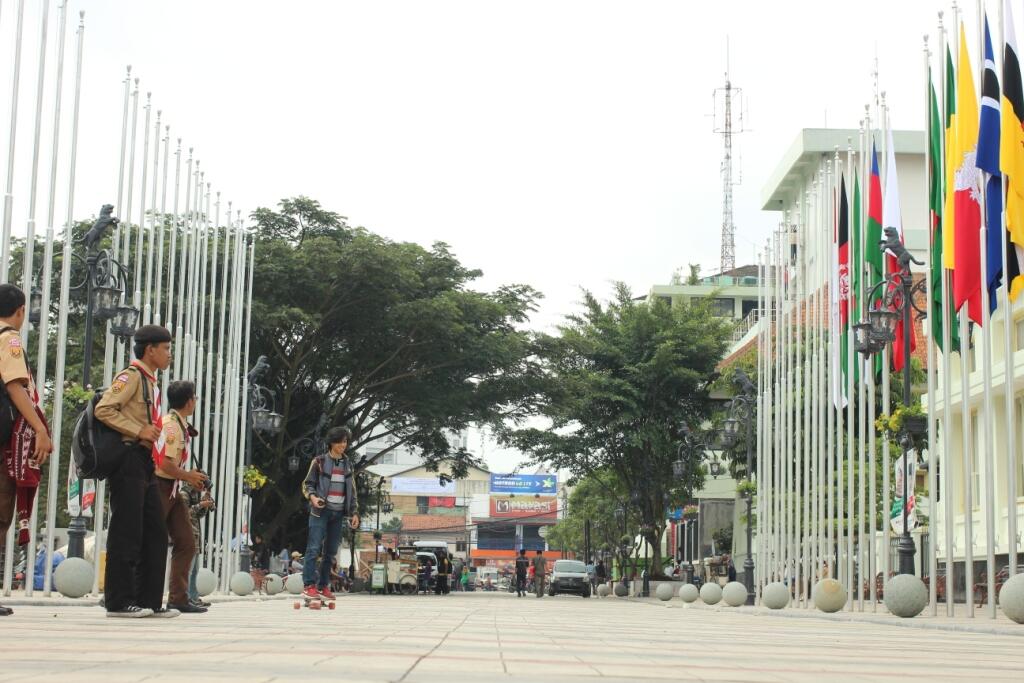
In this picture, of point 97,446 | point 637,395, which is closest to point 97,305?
point 97,446

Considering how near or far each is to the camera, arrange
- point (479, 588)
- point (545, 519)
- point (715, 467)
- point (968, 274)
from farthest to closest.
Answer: point (545, 519), point (479, 588), point (715, 467), point (968, 274)

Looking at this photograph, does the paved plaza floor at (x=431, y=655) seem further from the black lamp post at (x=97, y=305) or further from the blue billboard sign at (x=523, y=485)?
the blue billboard sign at (x=523, y=485)

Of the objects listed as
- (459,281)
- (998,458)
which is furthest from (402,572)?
(998,458)

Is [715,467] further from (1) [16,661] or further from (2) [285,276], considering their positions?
(1) [16,661]

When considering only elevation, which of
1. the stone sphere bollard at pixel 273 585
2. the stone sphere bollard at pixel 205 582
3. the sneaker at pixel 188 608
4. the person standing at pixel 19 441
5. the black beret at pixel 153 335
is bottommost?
the stone sphere bollard at pixel 273 585

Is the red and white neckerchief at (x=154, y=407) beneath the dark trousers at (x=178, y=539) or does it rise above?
above

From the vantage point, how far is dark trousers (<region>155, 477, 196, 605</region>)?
11.3m

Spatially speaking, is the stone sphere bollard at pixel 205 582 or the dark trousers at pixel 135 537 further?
the stone sphere bollard at pixel 205 582

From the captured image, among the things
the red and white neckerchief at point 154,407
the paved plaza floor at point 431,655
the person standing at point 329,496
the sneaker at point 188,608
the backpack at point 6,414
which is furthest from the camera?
the person standing at point 329,496

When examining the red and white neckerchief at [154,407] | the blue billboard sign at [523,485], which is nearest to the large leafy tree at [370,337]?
the red and white neckerchief at [154,407]

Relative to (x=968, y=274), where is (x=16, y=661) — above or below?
below

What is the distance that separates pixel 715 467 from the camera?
4047 centimetres

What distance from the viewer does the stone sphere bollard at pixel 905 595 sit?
64.1 ft

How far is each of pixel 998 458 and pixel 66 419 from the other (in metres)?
27.3
